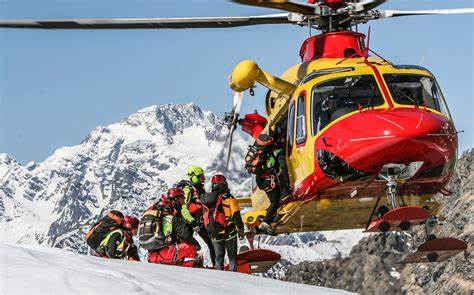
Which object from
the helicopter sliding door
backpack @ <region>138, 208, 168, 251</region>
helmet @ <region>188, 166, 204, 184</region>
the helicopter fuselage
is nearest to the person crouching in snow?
backpack @ <region>138, 208, 168, 251</region>

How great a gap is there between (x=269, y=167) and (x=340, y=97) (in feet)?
7.06

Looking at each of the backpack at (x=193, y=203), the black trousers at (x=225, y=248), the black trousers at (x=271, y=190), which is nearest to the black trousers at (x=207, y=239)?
the backpack at (x=193, y=203)

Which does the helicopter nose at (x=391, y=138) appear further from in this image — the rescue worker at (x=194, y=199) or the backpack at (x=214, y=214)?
the rescue worker at (x=194, y=199)

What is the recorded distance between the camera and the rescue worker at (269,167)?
15.7 m

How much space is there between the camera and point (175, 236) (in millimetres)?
15750

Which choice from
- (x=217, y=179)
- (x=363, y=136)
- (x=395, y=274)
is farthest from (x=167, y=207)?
(x=395, y=274)

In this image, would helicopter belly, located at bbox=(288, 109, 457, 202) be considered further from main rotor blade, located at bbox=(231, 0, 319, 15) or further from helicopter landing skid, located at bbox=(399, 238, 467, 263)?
main rotor blade, located at bbox=(231, 0, 319, 15)

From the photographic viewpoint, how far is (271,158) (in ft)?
51.6

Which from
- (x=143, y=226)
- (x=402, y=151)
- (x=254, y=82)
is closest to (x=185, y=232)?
(x=143, y=226)

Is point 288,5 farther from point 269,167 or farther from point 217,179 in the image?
point 217,179

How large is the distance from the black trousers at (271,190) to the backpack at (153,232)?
6.51ft

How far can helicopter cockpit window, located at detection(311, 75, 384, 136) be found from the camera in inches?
562

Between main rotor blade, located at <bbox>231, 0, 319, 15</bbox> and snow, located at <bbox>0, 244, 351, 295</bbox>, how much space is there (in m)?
4.27

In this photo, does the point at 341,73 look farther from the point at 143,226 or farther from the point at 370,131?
the point at 143,226
